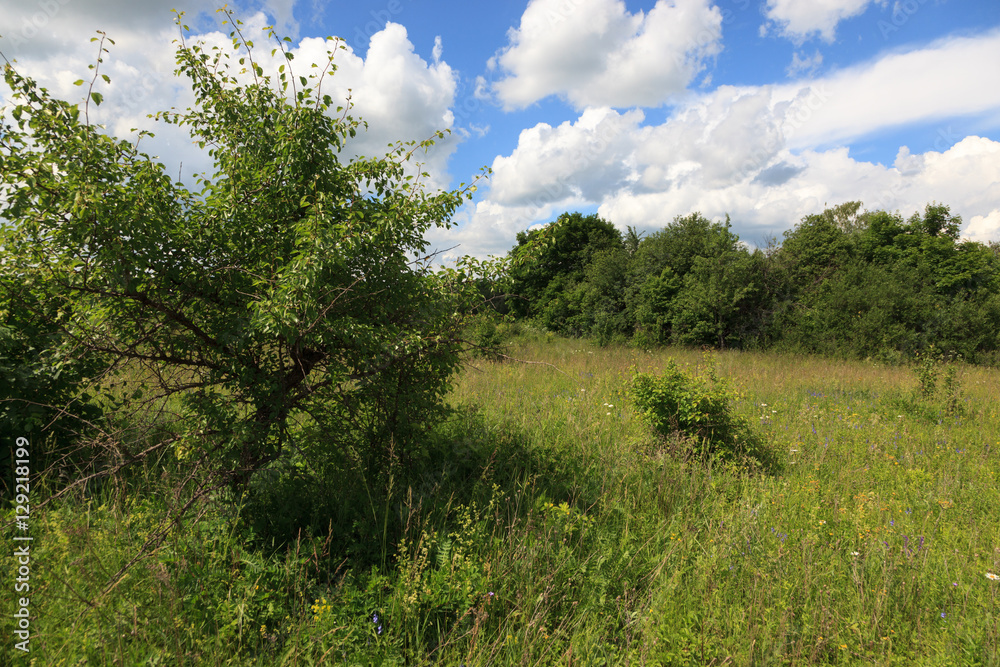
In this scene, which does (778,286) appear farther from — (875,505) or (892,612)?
(892,612)

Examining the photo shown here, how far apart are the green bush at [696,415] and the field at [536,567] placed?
0.28 metres

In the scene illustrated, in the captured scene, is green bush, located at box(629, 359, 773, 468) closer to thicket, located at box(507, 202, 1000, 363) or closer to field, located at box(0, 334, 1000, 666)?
field, located at box(0, 334, 1000, 666)

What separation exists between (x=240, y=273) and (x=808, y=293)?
21066mm

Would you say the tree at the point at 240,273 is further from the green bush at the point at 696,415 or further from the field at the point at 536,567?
the green bush at the point at 696,415

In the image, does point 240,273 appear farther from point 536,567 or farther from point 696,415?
point 696,415

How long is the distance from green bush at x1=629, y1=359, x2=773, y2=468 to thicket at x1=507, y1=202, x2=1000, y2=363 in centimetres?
834

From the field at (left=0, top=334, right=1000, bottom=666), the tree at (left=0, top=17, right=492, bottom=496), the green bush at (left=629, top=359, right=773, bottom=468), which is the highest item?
the tree at (left=0, top=17, right=492, bottom=496)

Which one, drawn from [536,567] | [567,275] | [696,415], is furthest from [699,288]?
[536,567]

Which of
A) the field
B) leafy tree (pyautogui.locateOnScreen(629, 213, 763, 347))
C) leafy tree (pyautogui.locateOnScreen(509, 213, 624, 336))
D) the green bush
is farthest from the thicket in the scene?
the field

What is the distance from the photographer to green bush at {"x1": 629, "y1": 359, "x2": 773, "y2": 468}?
4.75 m

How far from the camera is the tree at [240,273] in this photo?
241 cm

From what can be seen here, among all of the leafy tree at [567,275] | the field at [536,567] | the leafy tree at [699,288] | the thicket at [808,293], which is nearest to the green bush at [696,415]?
the field at [536,567]

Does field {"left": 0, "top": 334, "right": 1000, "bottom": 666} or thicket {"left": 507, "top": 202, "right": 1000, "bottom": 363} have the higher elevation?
thicket {"left": 507, "top": 202, "right": 1000, "bottom": 363}

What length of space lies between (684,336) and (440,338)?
16390 mm
